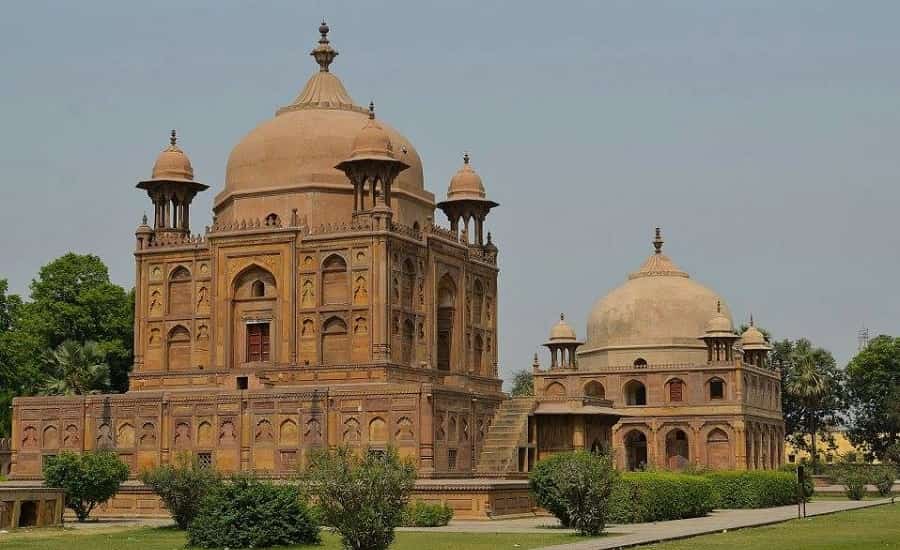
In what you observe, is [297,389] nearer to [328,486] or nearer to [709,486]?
[709,486]

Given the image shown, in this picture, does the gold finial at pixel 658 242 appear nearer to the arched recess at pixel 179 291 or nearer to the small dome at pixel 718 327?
the small dome at pixel 718 327

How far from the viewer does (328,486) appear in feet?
90.4

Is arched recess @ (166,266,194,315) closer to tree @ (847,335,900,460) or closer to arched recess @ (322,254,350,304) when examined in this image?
arched recess @ (322,254,350,304)

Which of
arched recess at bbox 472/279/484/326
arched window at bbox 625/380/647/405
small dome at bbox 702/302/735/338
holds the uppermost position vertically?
small dome at bbox 702/302/735/338

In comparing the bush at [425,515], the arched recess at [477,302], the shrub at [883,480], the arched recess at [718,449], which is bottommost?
the bush at [425,515]

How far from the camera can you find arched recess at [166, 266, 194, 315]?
186 ft

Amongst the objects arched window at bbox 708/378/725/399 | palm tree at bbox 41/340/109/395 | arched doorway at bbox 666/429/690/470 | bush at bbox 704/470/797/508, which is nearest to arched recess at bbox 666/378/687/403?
arched window at bbox 708/378/725/399

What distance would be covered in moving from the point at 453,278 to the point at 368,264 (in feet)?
20.1

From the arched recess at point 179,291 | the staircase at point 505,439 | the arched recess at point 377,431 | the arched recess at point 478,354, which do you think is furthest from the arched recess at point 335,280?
the arched recess at point 478,354

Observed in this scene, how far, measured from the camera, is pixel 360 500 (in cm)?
2752

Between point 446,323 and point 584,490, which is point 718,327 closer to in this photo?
point 446,323

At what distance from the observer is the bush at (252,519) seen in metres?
33.5

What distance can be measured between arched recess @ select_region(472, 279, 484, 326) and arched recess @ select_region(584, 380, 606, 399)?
25.0 metres

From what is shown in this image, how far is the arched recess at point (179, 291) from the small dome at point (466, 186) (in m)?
11.7
